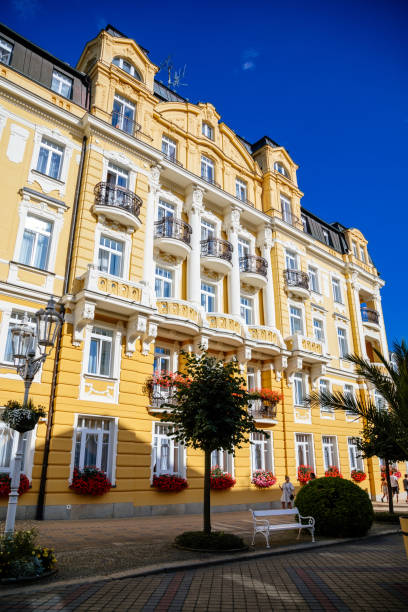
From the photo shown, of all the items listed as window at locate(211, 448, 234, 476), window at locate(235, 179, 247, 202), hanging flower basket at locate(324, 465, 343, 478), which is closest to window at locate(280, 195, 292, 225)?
window at locate(235, 179, 247, 202)

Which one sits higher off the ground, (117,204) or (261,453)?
(117,204)

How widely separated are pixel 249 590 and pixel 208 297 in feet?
54.5

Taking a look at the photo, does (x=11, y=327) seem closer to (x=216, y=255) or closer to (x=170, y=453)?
(x=170, y=453)

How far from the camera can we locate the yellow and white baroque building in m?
15.7

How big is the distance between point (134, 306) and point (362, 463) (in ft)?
62.1

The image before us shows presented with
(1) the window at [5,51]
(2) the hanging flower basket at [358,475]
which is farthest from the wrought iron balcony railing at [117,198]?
(2) the hanging flower basket at [358,475]

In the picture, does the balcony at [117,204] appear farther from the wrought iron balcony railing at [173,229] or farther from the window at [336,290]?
the window at [336,290]

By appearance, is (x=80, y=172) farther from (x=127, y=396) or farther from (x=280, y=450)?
(x=280, y=450)

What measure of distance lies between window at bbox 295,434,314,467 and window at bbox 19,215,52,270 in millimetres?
15700

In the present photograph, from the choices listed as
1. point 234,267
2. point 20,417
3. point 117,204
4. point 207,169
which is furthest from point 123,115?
point 20,417

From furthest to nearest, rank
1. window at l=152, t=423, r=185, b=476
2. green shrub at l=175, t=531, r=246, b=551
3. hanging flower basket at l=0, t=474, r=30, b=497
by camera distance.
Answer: window at l=152, t=423, r=185, b=476 → hanging flower basket at l=0, t=474, r=30, b=497 → green shrub at l=175, t=531, r=246, b=551

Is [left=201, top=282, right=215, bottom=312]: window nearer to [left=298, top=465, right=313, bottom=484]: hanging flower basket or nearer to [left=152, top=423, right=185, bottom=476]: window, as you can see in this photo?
[left=152, top=423, right=185, bottom=476]: window

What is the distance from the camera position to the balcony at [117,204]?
18.1 meters

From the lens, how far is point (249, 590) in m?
6.75
